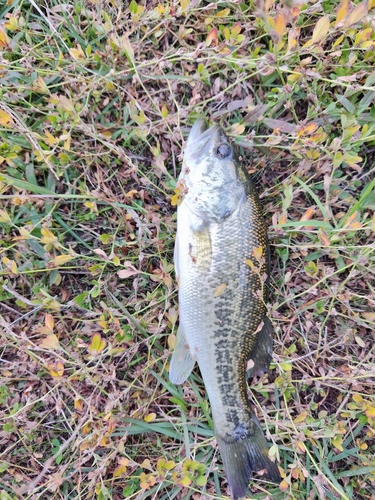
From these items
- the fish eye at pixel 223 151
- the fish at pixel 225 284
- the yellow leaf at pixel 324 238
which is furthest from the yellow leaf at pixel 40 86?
the yellow leaf at pixel 324 238

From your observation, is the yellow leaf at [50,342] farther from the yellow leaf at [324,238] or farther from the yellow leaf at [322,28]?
the yellow leaf at [322,28]

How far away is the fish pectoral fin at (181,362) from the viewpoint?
95.0 inches

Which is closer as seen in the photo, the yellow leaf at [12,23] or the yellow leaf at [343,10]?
the yellow leaf at [343,10]

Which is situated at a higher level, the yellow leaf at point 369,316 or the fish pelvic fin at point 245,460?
the yellow leaf at point 369,316

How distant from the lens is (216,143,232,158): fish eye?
230 centimetres

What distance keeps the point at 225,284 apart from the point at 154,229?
25.4 inches

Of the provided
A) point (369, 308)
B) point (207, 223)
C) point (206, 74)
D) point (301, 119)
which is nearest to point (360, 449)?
point (369, 308)

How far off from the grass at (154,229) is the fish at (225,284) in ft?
0.48

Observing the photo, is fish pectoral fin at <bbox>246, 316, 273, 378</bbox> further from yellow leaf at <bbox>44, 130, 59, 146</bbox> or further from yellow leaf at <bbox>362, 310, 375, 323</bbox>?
yellow leaf at <bbox>44, 130, 59, 146</bbox>

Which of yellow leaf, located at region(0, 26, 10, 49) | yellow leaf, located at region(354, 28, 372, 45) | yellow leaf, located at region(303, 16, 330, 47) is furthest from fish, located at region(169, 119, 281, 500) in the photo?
yellow leaf, located at region(0, 26, 10, 49)

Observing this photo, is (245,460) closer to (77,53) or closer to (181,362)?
(181,362)

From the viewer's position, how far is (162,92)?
104 inches

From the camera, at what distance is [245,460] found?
2324 mm

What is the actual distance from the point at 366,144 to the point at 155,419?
2272mm
